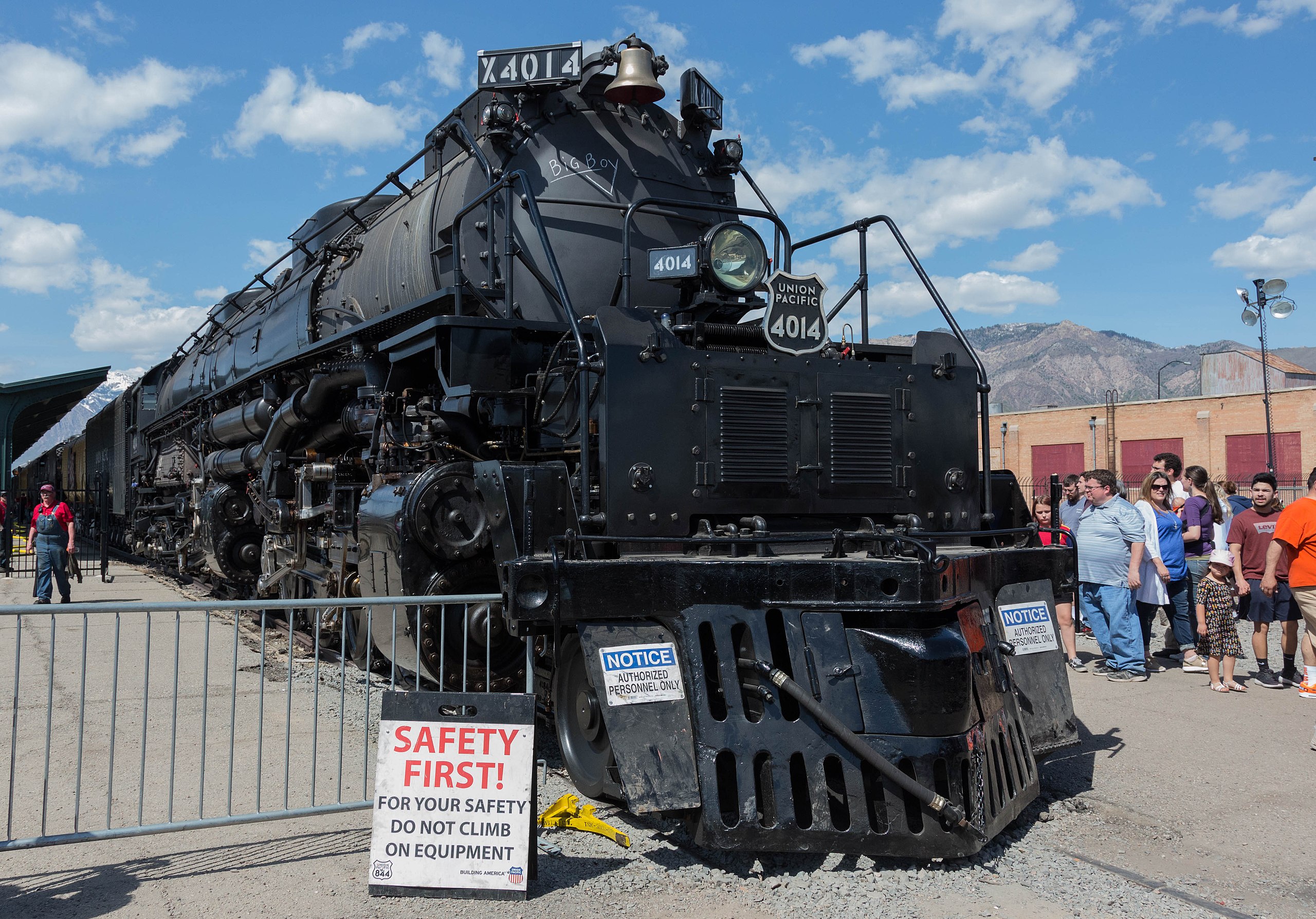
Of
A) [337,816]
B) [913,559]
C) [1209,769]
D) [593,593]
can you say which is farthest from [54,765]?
[1209,769]

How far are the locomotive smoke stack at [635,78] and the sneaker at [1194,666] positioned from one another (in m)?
6.64

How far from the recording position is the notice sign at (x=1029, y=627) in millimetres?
4891

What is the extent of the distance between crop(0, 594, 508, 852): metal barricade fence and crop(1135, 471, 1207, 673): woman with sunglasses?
19.8 feet

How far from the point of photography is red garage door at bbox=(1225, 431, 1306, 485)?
37.6 m

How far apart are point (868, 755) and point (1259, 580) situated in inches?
246

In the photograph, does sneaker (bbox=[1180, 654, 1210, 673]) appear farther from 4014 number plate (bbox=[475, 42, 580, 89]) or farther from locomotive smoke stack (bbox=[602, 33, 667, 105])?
4014 number plate (bbox=[475, 42, 580, 89])

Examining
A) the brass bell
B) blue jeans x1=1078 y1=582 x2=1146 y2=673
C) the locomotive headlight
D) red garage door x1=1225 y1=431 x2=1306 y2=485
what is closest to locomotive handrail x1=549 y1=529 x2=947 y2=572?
the locomotive headlight

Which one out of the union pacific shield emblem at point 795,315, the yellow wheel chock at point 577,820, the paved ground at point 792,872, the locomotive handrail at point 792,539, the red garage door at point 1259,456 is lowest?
the paved ground at point 792,872

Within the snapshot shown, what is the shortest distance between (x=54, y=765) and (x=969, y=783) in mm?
4843

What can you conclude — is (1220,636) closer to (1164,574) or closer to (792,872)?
(1164,574)

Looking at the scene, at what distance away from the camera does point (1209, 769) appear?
17.9ft

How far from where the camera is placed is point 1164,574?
8.27 meters

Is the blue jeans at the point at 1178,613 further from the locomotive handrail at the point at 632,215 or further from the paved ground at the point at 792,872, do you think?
the locomotive handrail at the point at 632,215

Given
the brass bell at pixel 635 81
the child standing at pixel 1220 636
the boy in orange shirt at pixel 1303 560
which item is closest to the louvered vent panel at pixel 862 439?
the brass bell at pixel 635 81
